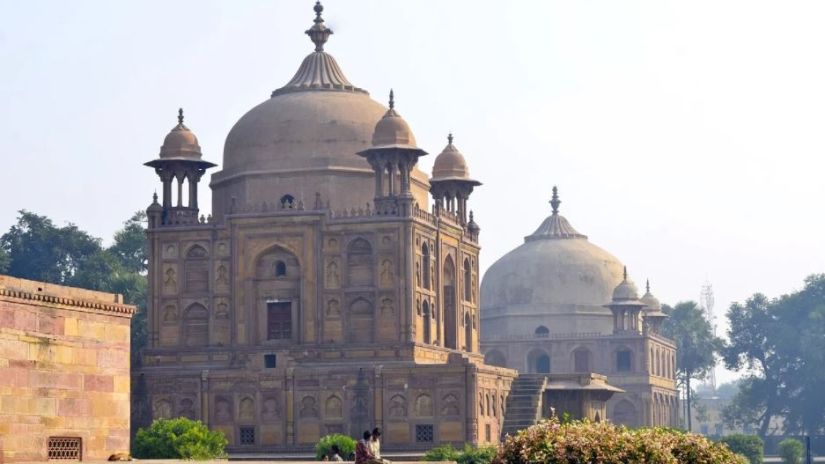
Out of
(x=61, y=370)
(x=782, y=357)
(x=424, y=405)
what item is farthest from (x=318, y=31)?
(x=782, y=357)

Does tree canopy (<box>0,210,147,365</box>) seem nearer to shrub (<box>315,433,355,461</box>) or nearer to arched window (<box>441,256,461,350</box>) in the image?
arched window (<box>441,256,461,350</box>)

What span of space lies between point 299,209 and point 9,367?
32.0 metres

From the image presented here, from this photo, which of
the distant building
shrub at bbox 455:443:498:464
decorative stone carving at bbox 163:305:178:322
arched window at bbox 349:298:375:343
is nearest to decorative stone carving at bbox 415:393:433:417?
arched window at bbox 349:298:375:343

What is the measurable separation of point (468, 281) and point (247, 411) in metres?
12.1

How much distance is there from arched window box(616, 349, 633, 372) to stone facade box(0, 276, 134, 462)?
60.3 m

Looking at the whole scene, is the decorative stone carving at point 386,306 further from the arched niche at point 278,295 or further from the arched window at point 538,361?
the arched window at point 538,361

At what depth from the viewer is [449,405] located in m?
61.8

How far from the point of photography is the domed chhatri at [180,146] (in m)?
66.6

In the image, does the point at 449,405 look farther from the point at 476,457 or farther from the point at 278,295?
the point at 476,457

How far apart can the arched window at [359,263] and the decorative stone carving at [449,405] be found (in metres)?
5.13

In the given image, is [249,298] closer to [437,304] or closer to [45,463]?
[437,304]

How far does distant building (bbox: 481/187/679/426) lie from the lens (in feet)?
308

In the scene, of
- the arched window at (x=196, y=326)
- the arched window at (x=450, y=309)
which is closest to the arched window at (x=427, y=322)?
the arched window at (x=450, y=309)

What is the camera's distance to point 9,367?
3322cm
